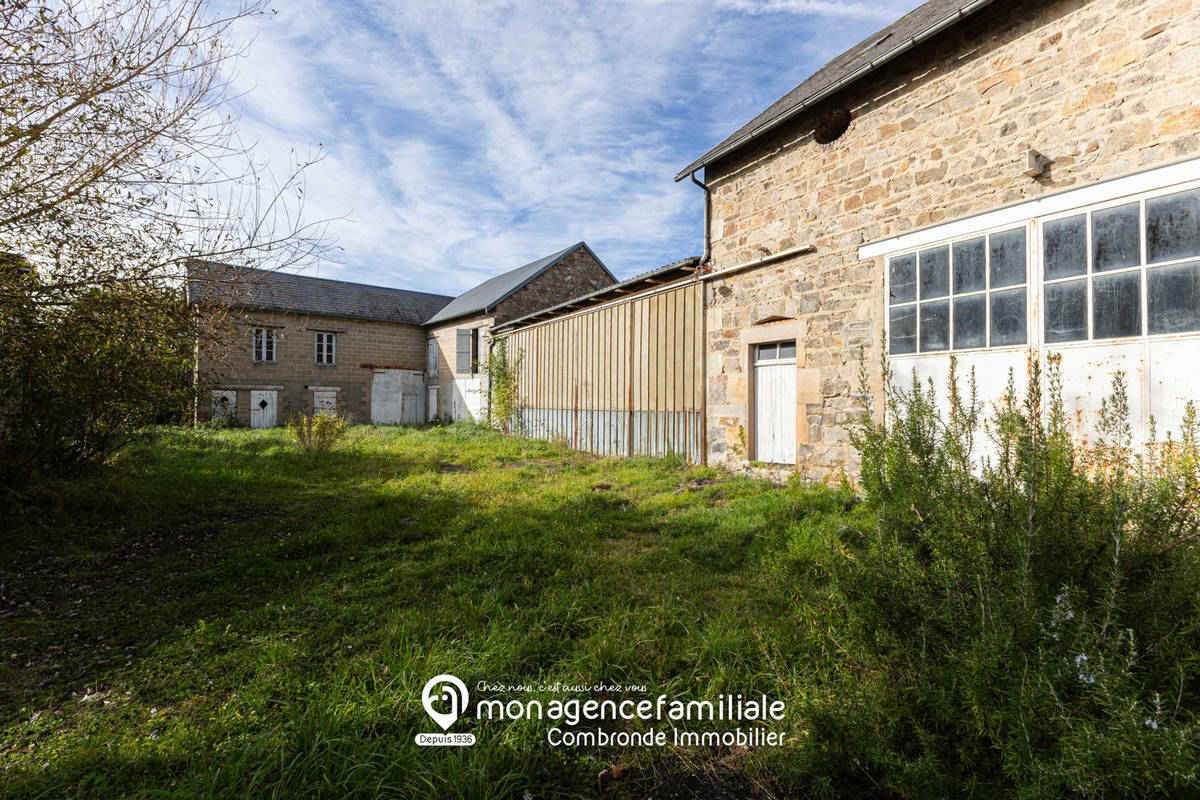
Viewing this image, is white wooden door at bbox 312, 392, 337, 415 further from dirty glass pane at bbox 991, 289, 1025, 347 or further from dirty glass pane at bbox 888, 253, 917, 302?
dirty glass pane at bbox 991, 289, 1025, 347

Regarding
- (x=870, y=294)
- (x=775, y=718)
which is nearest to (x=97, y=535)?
(x=775, y=718)

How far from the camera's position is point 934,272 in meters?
5.36

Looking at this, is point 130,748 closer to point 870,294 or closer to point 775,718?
point 775,718

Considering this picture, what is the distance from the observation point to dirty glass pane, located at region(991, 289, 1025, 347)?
4715 mm

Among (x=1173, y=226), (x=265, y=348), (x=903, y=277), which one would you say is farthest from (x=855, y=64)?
(x=265, y=348)

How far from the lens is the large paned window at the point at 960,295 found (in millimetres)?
4770

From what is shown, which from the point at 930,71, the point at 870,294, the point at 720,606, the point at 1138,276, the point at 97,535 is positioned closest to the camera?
the point at 720,606

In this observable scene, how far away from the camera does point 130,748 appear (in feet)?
6.75

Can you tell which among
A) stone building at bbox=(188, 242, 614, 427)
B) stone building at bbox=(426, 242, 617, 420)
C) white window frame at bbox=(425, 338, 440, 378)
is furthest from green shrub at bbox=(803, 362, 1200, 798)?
white window frame at bbox=(425, 338, 440, 378)

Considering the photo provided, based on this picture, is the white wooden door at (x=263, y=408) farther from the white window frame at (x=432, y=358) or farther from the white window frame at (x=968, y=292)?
the white window frame at (x=968, y=292)

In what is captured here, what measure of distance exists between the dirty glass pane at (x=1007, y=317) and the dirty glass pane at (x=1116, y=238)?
569mm

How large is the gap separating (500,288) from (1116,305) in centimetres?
1817

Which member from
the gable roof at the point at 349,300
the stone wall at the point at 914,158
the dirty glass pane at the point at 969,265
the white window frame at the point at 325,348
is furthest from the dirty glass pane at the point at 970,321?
the white window frame at the point at 325,348

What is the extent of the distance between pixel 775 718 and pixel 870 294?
5003 millimetres
